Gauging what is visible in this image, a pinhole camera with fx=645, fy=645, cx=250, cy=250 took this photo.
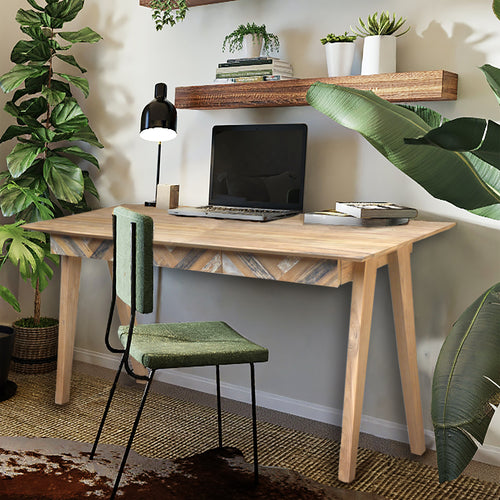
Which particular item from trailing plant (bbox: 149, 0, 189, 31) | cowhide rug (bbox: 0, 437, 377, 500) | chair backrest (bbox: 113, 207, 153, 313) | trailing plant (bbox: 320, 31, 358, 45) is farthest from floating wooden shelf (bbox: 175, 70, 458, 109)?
cowhide rug (bbox: 0, 437, 377, 500)

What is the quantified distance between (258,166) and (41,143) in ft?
3.53

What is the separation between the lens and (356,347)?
1.92 metres

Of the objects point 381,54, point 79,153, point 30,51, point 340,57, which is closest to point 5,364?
point 79,153

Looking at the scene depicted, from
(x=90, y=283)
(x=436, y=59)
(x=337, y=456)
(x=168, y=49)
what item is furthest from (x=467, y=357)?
(x=90, y=283)

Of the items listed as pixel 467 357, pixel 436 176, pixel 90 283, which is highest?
pixel 436 176

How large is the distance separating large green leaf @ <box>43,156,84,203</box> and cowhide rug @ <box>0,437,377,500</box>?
107 centimetres

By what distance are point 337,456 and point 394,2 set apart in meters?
1.63

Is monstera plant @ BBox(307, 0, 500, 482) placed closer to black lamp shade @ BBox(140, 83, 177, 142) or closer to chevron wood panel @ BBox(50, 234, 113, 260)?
chevron wood panel @ BBox(50, 234, 113, 260)

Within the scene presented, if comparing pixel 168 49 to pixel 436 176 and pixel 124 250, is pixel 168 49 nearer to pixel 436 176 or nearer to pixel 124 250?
pixel 124 250

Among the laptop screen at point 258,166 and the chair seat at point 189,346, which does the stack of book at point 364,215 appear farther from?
the chair seat at point 189,346

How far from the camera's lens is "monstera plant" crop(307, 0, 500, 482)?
87 cm

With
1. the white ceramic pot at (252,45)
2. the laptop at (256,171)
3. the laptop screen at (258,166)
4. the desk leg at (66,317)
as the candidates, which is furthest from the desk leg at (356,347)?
the desk leg at (66,317)

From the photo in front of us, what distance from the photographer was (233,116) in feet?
8.96

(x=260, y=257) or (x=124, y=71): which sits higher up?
(x=124, y=71)
